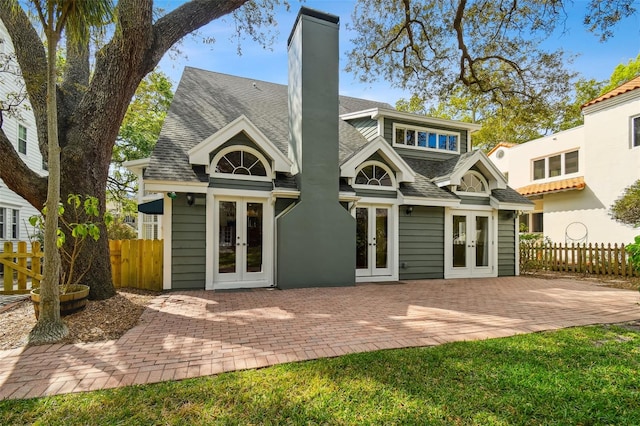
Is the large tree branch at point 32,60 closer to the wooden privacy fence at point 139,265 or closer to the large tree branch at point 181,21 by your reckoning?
the large tree branch at point 181,21

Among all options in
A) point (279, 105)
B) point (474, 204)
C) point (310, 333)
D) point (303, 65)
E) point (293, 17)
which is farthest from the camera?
point (279, 105)

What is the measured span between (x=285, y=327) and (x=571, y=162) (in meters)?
18.0

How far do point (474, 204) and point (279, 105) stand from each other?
28.0 ft

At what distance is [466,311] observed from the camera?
6.14m

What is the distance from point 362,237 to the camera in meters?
9.90

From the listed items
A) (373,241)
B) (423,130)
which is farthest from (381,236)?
(423,130)

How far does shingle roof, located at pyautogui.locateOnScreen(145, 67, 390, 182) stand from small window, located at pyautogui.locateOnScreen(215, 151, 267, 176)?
0.82m

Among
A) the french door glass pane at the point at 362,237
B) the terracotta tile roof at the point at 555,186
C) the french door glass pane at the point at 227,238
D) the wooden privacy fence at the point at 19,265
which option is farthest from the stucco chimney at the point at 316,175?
the terracotta tile roof at the point at 555,186

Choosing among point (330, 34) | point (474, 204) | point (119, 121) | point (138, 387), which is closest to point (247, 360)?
point (138, 387)

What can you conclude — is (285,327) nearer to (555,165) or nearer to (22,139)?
(22,139)

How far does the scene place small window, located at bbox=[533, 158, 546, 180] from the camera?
57.3 ft

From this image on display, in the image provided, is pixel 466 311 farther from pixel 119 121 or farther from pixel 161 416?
pixel 119 121

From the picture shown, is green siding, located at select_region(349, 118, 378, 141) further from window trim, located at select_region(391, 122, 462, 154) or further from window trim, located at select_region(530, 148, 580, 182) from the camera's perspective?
window trim, located at select_region(530, 148, 580, 182)

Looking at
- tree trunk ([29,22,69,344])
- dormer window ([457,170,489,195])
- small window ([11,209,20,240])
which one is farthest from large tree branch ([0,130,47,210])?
dormer window ([457,170,489,195])
